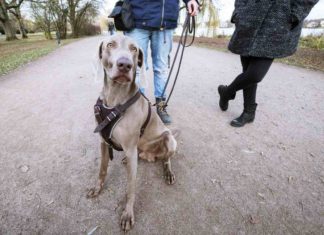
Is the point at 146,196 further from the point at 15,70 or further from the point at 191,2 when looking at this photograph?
the point at 15,70

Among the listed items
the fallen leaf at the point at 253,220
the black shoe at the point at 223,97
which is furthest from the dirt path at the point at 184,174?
the black shoe at the point at 223,97

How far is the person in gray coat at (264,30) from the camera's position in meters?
2.76

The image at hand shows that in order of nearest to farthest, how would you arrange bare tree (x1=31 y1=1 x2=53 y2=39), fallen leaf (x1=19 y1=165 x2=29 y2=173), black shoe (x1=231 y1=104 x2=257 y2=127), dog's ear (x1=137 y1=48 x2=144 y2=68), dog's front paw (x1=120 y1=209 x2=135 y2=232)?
dog's front paw (x1=120 y1=209 x2=135 y2=232) → dog's ear (x1=137 y1=48 x2=144 y2=68) → fallen leaf (x1=19 y1=165 x2=29 y2=173) → black shoe (x1=231 y1=104 x2=257 y2=127) → bare tree (x1=31 y1=1 x2=53 y2=39)

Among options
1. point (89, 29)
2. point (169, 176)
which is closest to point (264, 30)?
point (169, 176)

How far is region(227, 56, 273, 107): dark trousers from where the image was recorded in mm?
3100

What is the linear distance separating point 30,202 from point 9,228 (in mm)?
280

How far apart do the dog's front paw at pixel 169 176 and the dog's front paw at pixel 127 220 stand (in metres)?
0.57

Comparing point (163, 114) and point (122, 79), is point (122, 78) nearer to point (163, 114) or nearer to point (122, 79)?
point (122, 79)

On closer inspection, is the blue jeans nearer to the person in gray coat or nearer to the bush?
the person in gray coat

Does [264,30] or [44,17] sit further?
[44,17]

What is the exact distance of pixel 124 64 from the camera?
187 centimetres

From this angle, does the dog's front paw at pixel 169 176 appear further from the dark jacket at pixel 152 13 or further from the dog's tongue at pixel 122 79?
the dark jacket at pixel 152 13

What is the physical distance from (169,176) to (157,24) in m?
1.92

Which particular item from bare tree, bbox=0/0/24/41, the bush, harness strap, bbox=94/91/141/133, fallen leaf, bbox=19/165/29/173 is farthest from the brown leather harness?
the bush
